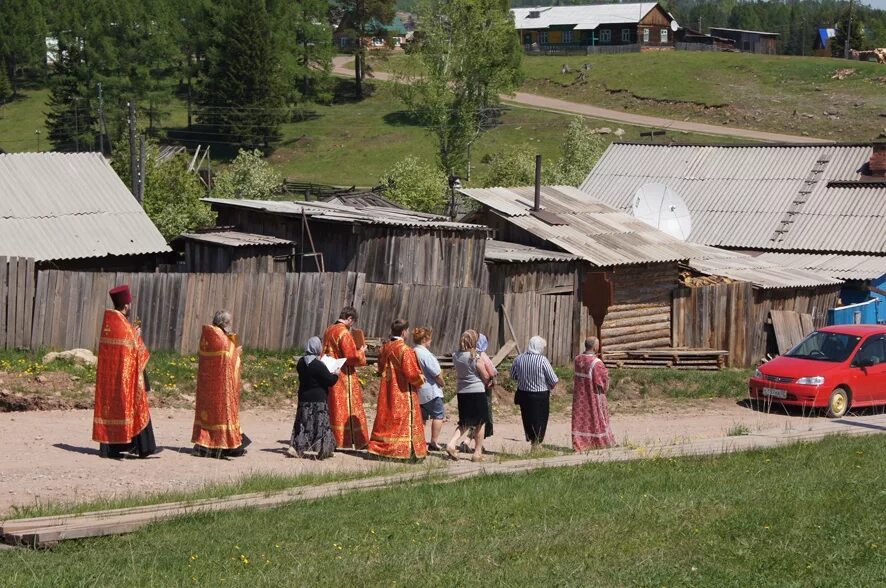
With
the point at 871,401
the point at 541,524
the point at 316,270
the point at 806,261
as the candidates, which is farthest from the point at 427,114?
the point at 541,524

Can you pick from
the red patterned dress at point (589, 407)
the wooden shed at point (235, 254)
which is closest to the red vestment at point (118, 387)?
the red patterned dress at point (589, 407)

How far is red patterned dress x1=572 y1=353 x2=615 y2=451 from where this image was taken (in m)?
15.5

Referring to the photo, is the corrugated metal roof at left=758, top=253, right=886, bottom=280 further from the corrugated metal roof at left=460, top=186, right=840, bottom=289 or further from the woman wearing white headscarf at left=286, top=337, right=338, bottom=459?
the woman wearing white headscarf at left=286, top=337, right=338, bottom=459

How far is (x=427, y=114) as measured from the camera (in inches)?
2544

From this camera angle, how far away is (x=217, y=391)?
45.9 ft

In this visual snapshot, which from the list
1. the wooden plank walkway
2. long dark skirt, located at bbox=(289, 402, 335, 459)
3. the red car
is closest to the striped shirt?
the wooden plank walkway

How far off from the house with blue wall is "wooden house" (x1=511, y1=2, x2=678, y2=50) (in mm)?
73521

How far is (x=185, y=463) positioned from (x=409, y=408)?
8.01 ft

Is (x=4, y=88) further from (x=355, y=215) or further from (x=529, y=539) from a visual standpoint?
(x=529, y=539)

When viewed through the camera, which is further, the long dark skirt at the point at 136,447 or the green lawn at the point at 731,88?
the green lawn at the point at 731,88

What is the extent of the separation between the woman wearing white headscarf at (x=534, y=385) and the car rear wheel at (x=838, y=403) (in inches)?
304

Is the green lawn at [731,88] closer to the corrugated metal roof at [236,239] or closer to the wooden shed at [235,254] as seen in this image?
the corrugated metal roof at [236,239]

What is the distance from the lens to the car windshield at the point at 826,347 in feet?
72.7

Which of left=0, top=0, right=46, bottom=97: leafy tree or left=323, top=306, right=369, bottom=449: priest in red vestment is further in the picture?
left=0, top=0, right=46, bottom=97: leafy tree
